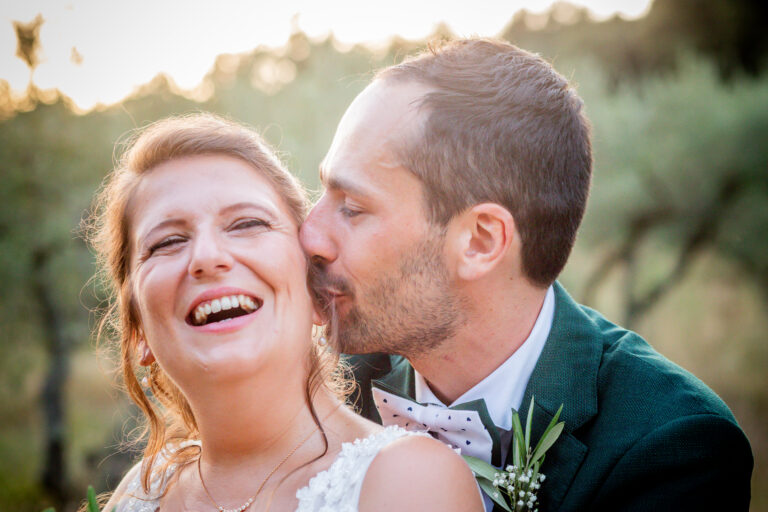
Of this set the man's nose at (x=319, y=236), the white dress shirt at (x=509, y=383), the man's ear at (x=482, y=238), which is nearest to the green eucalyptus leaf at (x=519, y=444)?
the white dress shirt at (x=509, y=383)

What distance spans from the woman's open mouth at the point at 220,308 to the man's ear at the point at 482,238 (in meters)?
1.00

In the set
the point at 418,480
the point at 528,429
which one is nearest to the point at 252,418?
the point at 418,480

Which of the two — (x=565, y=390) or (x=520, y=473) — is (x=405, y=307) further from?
(x=520, y=473)

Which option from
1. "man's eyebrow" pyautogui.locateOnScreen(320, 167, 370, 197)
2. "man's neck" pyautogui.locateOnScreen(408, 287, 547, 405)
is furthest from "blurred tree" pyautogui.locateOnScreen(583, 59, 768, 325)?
"man's eyebrow" pyautogui.locateOnScreen(320, 167, 370, 197)

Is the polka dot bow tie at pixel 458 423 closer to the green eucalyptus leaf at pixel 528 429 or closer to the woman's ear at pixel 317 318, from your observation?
the green eucalyptus leaf at pixel 528 429

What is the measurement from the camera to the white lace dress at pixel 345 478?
211cm

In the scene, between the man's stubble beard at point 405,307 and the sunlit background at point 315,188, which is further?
the sunlit background at point 315,188

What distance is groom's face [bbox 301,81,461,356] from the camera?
291cm

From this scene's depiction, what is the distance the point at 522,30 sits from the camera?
36.1ft

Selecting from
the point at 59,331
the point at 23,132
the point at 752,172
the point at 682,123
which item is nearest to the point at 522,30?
the point at 682,123

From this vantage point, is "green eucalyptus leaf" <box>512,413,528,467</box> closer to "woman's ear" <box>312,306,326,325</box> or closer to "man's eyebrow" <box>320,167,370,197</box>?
"woman's ear" <box>312,306,326,325</box>

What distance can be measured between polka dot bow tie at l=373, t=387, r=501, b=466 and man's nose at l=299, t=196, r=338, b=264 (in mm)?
683

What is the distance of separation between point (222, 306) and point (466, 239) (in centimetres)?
116

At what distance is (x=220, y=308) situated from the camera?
228 centimetres
